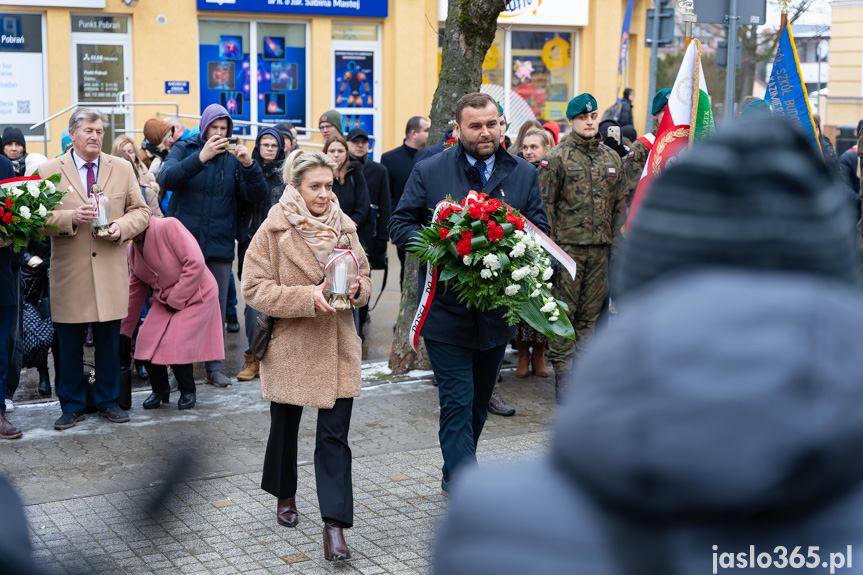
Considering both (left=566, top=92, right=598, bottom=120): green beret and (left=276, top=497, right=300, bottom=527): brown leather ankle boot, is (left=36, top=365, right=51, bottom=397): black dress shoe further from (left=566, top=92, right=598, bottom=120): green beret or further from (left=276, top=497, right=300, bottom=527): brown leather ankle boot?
(left=566, top=92, right=598, bottom=120): green beret

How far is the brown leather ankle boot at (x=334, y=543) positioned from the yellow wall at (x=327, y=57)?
14121mm

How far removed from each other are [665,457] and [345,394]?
4.43m

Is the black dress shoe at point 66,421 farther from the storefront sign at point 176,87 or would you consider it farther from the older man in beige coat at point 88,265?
the storefront sign at point 176,87

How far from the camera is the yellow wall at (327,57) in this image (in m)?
18.9

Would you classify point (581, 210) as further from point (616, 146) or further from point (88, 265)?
point (88, 265)

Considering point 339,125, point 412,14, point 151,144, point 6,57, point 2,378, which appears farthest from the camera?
point 412,14

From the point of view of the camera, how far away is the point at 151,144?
1141cm

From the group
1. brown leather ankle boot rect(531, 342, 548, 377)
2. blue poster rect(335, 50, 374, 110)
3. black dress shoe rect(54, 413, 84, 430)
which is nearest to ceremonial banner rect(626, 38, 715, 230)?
brown leather ankle boot rect(531, 342, 548, 377)

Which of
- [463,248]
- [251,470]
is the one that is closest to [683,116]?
[463,248]

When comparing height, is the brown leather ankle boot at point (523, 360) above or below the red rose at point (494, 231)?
below

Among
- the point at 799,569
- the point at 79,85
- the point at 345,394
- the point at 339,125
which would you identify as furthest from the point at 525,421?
the point at 79,85

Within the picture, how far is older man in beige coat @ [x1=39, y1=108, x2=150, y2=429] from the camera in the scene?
7613 millimetres

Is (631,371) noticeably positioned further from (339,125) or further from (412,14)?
(412,14)

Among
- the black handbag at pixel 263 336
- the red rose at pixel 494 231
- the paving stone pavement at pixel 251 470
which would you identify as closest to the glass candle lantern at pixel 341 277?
the black handbag at pixel 263 336
